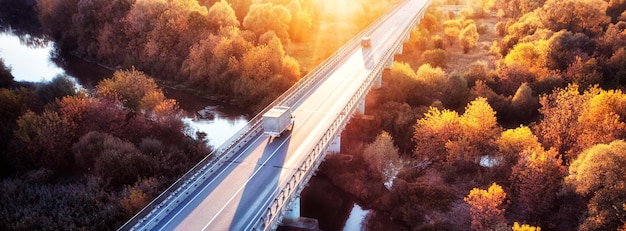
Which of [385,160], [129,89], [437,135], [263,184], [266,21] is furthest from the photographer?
[266,21]

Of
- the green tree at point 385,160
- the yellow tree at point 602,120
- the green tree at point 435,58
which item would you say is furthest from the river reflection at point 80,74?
the yellow tree at point 602,120

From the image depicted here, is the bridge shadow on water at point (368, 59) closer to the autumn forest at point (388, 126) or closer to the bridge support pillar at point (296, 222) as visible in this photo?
the autumn forest at point (388, 126)

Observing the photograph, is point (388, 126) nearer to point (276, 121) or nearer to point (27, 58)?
point (276, 121)

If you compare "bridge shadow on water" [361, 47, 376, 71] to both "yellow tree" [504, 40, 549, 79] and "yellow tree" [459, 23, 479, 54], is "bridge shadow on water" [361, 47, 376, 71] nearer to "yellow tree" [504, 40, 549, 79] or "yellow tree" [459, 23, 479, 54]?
"yellow tree" [504, 40, 549, 79]

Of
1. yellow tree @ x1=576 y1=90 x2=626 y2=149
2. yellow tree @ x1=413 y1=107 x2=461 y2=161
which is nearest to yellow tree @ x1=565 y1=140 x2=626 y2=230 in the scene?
yellow tree @ x1=576 y1=90 x2=626 y2=149

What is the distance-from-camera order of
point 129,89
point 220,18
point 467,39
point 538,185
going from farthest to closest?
point 467,39 < point 220,18 < point 129,89 < point 538,185

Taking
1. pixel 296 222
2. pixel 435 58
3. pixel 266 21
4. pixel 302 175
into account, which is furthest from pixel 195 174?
pixel 435 58
